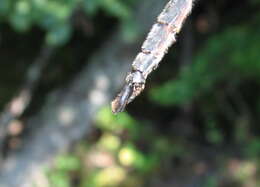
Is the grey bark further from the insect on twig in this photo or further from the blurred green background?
the insect on twig

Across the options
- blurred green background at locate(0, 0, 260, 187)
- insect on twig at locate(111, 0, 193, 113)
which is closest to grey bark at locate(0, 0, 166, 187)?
blurred green background at locate(0, 0, 260, 187)

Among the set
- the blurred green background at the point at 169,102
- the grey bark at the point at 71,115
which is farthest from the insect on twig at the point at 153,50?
the grey bark at the point at 71,115

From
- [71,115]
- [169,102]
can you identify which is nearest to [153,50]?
[169,102]

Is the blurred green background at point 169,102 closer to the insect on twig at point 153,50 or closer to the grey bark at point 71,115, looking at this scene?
the grey bark at point 71,115

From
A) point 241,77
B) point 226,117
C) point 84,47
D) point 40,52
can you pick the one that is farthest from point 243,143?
point 40,52

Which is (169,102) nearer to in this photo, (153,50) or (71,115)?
(71,115)

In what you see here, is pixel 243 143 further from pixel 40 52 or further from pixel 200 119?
pixel 40 52
